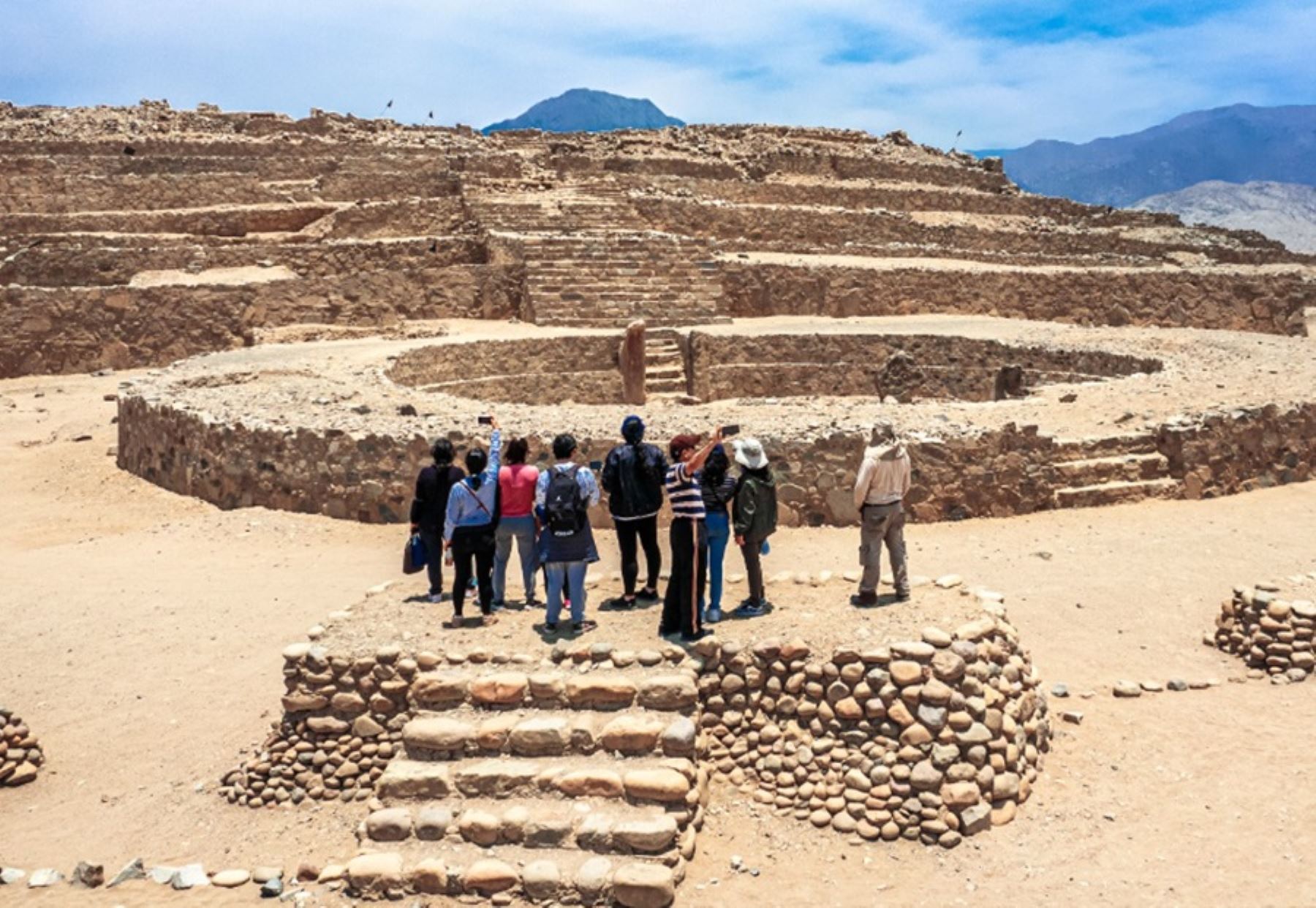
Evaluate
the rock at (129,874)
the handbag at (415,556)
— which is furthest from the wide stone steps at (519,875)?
the handbag at (415,556)

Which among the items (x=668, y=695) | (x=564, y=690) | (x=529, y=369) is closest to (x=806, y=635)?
(x=668, y=695)

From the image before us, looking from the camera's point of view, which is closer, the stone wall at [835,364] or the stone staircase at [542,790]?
the stone staircase at [542,790]

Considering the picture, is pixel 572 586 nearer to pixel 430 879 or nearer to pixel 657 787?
pixel 657 787

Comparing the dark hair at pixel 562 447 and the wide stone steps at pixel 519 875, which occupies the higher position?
the dark hair at pixel 562 447

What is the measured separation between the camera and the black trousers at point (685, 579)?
6.03m

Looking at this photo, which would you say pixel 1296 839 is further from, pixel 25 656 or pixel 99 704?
pixel 25 656

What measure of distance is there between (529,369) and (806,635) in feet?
44.8

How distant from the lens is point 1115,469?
11.4 m

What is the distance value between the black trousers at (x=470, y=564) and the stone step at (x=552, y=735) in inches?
39.6

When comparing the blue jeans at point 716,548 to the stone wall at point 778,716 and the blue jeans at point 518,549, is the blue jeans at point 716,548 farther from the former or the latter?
the blue jeans at point 518,549

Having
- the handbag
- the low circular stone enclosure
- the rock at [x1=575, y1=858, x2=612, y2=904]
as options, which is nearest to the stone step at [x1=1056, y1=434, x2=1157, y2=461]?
the low circular stone enclosure

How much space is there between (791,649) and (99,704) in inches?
178


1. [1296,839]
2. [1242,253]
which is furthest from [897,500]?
[1242,253]

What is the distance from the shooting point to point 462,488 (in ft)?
21.1
